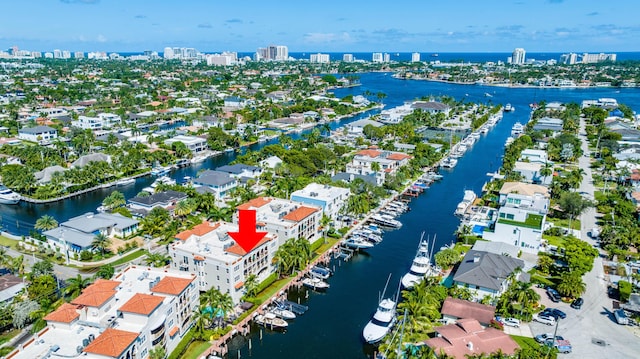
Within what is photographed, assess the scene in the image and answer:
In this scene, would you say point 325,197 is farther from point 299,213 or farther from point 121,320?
point 121,320

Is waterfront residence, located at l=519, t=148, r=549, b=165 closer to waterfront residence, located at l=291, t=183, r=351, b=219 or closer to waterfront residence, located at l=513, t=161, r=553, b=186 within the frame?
waterfront residence, located at l=513, t=161, r=553, b=186

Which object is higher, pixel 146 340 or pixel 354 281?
pixel 146 340

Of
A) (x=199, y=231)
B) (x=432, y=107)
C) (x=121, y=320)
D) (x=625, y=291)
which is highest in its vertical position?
(x=432, y=107)

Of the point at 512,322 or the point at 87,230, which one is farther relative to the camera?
the point at 87,230

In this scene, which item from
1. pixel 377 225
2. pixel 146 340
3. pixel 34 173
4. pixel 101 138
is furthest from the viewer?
pixel 101 138

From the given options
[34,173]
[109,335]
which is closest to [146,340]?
[109,335]

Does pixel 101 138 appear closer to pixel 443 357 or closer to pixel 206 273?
pixel 206 273

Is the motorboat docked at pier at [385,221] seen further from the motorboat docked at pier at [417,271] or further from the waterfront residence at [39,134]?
the waterfront residence at [39,134]

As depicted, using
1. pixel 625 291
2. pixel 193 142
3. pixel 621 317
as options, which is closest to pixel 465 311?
pixel 621 317
